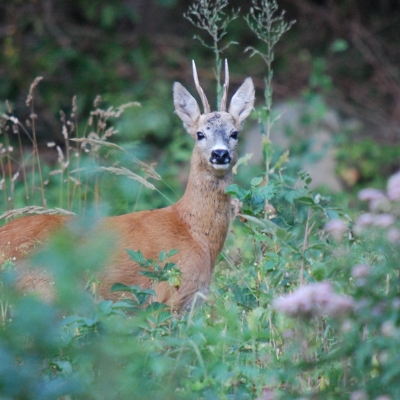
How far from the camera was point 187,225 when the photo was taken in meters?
5.35

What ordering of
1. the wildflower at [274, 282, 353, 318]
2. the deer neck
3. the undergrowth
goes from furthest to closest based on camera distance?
1. the deer neck
2. the wildflower at [274, 282, 353, 318]
3. the undergrowth

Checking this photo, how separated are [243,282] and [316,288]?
1860mm

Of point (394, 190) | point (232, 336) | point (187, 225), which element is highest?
point (394, 190)

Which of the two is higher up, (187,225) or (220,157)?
(220,157)

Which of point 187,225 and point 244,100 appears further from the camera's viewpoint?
point 244,100

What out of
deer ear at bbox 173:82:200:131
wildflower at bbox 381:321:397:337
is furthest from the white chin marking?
wildflower at bbox 381:321:397:337

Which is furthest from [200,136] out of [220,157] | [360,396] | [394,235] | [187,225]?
[360,396]

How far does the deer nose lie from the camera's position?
5.32 meters

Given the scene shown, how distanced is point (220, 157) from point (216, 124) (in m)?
0.37

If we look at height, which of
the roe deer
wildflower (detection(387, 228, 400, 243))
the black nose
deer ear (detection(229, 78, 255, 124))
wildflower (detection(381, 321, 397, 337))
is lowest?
the roe deer

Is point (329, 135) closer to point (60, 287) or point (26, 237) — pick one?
point (26, 237)

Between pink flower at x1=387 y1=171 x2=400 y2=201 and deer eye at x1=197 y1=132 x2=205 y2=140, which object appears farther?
deer eye at x1=197 y1=132 x2=205 y2=140

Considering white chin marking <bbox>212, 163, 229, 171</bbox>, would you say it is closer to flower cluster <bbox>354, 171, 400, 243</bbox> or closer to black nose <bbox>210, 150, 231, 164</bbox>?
black nose <bbox>210, 150, 231, 164</bbox>

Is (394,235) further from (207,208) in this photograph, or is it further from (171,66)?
(171,66)
